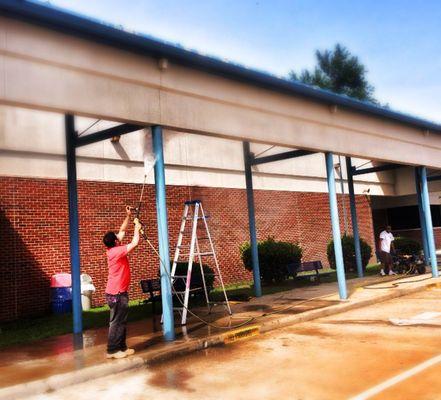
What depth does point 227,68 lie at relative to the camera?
929 cm

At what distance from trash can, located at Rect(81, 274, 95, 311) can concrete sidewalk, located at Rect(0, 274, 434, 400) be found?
10.3 feet

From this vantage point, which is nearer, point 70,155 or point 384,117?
point 70,155

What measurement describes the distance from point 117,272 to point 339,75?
186ft

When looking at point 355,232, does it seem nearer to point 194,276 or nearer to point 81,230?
point 194,276

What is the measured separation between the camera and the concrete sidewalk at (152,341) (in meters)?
6.17

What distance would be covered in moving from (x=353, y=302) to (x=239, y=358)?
16.3 ft

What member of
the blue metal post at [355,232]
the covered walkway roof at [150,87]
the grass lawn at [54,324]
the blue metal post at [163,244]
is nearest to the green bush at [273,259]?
the blue metal post at [355,232]

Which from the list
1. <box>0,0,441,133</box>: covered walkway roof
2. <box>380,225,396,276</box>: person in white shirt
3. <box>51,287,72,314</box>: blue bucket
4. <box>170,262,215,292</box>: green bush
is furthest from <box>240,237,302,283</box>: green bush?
<box>51,287,72,314</box>: blue bucket

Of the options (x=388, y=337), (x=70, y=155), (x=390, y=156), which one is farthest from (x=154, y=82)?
(x=390, y=156)

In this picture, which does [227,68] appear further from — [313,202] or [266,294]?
[313,202]

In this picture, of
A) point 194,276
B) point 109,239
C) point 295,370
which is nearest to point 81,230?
point 194,276

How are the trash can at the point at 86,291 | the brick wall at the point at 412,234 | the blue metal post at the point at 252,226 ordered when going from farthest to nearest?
the brick wall at the point at 412,234 → the blue metal post at the point at 252,226 → the trash can at the point at 86,291

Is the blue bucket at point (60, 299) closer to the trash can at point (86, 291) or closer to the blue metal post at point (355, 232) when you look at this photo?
the trash can at point (86, 291)

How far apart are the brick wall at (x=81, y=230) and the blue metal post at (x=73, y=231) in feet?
11.7
